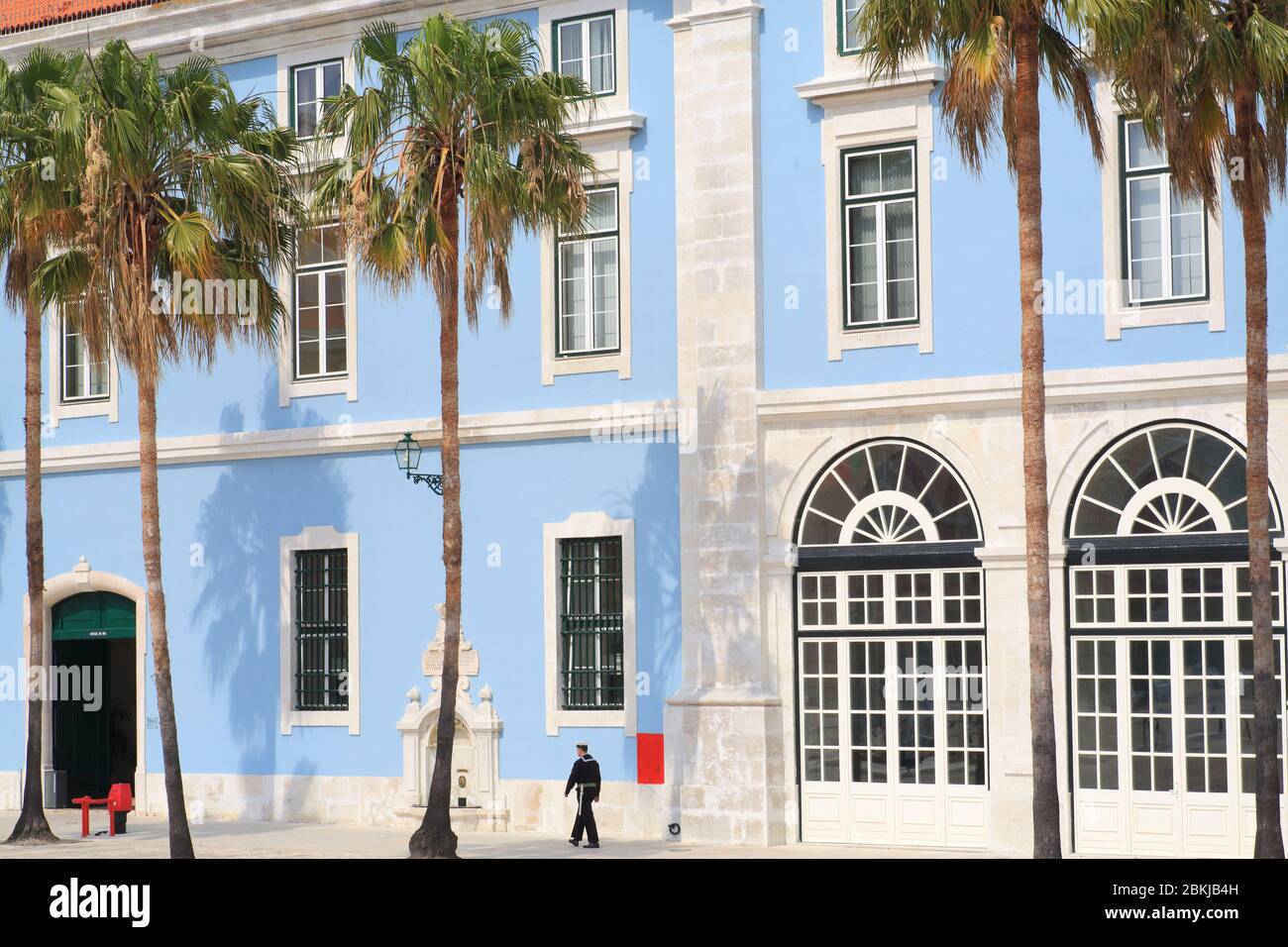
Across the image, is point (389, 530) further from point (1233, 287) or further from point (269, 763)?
point (1233, 287)

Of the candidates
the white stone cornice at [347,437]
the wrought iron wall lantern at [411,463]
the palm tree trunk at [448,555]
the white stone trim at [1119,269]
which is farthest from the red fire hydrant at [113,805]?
the white stone trim at [1119,269]

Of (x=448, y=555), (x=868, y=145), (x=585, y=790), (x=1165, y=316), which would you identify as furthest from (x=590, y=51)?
(x=585, y=790)

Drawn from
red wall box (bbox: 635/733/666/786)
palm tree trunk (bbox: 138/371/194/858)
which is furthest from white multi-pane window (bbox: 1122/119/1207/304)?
palm tree trunk (bbox: 138/371/194/858)

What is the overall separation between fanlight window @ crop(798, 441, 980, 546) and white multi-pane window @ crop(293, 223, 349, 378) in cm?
732

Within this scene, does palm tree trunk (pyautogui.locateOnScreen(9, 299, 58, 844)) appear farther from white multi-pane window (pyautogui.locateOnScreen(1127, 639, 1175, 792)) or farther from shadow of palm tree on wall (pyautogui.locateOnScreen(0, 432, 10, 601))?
white multi-pane window (pyautogui.locateOnScreen(1127, 639, 1175, 792))

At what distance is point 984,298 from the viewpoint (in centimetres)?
2219

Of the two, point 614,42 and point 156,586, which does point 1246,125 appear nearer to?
point 614,42

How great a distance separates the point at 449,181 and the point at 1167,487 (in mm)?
8275

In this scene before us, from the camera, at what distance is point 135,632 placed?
92.6 feet

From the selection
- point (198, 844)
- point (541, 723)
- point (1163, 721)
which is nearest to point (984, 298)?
point (1163, 721)

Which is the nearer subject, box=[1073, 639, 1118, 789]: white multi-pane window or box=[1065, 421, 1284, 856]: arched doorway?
box=[1065, 421, 1284, 856]: arched doorway

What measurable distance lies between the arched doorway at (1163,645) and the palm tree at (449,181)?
264 inches

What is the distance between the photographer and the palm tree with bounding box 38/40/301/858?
20797 mm

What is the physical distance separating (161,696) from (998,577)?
918cm
